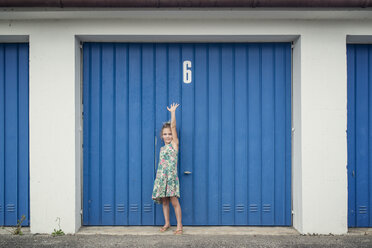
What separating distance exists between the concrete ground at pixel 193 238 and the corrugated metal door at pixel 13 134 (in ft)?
1.29

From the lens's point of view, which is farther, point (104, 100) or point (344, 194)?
point (104, 100)

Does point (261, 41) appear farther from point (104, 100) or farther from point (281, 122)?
point (104, 100)

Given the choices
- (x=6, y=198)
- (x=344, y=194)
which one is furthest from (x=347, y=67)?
(x=6, y=198)

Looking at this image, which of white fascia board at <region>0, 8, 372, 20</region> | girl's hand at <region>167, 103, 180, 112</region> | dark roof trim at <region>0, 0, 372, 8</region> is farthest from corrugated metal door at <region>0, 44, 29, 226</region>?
girl's hand at <region>167, 103, 180, 112</region>

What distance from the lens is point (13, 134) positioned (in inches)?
212

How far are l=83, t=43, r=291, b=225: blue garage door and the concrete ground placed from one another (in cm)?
21

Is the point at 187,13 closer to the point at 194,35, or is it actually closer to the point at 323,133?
the point at 194,35

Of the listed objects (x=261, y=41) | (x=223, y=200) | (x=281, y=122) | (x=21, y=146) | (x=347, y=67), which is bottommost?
(x=223, y=200)

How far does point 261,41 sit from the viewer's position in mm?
5348

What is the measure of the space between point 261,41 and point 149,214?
10.9 ft

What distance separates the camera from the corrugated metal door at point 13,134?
5355mm

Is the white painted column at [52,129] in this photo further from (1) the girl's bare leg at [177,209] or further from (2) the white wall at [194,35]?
(1) the girl's bare leg at [177,209]

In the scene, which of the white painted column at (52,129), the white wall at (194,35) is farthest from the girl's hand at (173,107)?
the white painted column at (52,129)

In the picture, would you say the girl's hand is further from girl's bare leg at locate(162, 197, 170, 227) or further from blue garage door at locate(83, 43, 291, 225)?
girl's bare leg at locate(162, 197, 170, 227)
